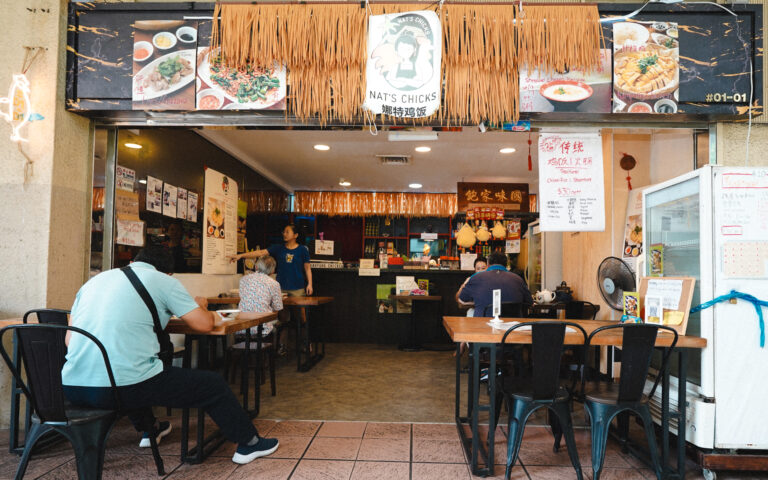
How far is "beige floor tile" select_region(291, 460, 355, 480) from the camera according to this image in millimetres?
2758

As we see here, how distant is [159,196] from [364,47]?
8.59 feet

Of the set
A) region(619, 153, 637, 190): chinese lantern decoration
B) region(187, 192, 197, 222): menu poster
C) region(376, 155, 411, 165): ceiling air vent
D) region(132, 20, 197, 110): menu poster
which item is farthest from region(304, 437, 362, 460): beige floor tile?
region(376, 155, 411, 165): ceiling air vent

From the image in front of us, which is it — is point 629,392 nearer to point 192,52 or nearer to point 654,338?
point 654,338

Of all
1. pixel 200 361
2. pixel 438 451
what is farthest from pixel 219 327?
pixel 438 451

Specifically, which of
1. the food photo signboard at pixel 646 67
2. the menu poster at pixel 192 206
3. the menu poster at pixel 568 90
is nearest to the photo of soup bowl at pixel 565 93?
the menu poster at pixel 568 90

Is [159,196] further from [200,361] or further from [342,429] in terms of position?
[342,429]

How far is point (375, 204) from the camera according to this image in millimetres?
Answer: 10133

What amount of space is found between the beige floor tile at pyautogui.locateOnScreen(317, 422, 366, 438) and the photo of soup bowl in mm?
2723

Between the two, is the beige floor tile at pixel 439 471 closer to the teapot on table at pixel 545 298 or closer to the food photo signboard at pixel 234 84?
the food photo signboard at pixel 234 84

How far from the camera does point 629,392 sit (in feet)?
8.77

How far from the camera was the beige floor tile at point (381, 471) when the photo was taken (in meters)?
2.76

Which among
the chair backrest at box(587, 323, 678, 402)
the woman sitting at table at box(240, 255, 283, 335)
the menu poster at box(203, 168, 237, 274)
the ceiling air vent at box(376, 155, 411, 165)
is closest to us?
the chair backrest at box(587, 323, 678, 402)

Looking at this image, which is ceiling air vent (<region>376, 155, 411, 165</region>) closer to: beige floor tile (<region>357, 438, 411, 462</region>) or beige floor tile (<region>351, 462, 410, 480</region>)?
beige floor tile (<region>357, 438, 411, 462</region>)

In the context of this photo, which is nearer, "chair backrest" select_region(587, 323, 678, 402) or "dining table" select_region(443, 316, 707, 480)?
"chair backrest" select_region(587, 323, 678, 402)
